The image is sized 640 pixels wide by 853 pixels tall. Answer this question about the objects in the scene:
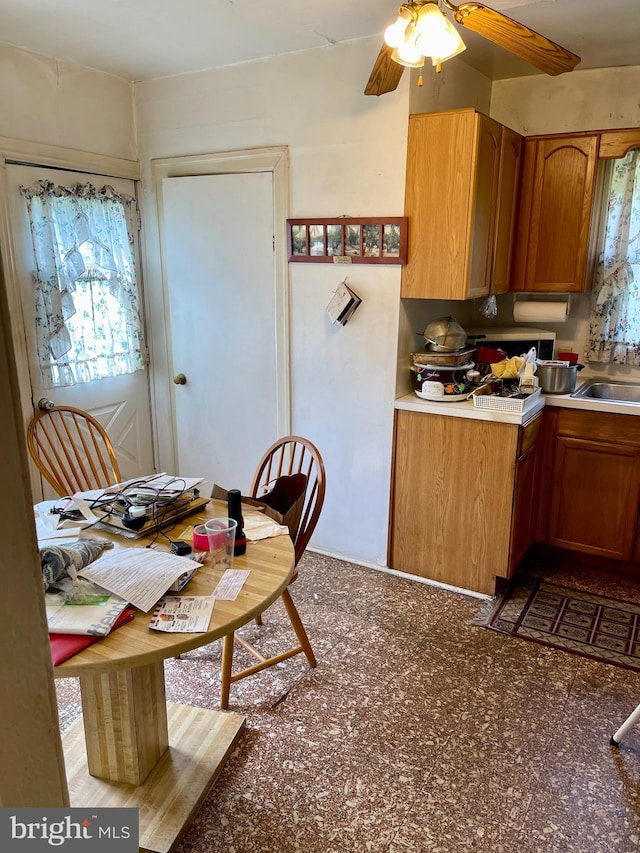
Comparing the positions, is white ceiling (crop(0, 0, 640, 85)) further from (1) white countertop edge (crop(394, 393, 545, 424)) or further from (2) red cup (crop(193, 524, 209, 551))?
(2) red cup (crop(193, 524, 209, 551))

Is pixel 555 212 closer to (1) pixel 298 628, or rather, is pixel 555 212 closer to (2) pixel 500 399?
(2) pixel 500 399

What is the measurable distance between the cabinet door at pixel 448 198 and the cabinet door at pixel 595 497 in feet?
3.22

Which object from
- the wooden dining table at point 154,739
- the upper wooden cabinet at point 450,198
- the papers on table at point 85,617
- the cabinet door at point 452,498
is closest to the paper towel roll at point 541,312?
the upper wooden cabinet at point 450,198

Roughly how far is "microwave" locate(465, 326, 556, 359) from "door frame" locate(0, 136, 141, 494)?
2161 mm

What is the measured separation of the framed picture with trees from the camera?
9.21ft

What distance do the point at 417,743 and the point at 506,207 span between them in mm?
2489

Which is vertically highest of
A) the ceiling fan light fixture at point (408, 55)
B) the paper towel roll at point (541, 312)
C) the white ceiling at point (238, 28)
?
the white ceiling at point (238, 28)

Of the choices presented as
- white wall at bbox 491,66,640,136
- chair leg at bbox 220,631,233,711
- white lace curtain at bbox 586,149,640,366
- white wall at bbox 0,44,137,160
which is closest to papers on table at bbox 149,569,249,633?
chair leg at bbox 220,631,233,711

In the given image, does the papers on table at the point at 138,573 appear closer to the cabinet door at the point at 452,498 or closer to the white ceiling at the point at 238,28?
the cabinet door at the point at 452,498

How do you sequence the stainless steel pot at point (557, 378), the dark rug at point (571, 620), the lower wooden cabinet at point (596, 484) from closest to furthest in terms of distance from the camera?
1. the dark rug at point (571, 620)
2. the lower wooden cabinet at point (596, 484)
3. the stainless steel pot at point (557, 378)

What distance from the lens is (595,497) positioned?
10.0 feet

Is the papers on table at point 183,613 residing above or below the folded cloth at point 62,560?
below

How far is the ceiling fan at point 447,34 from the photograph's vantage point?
5.70ft
